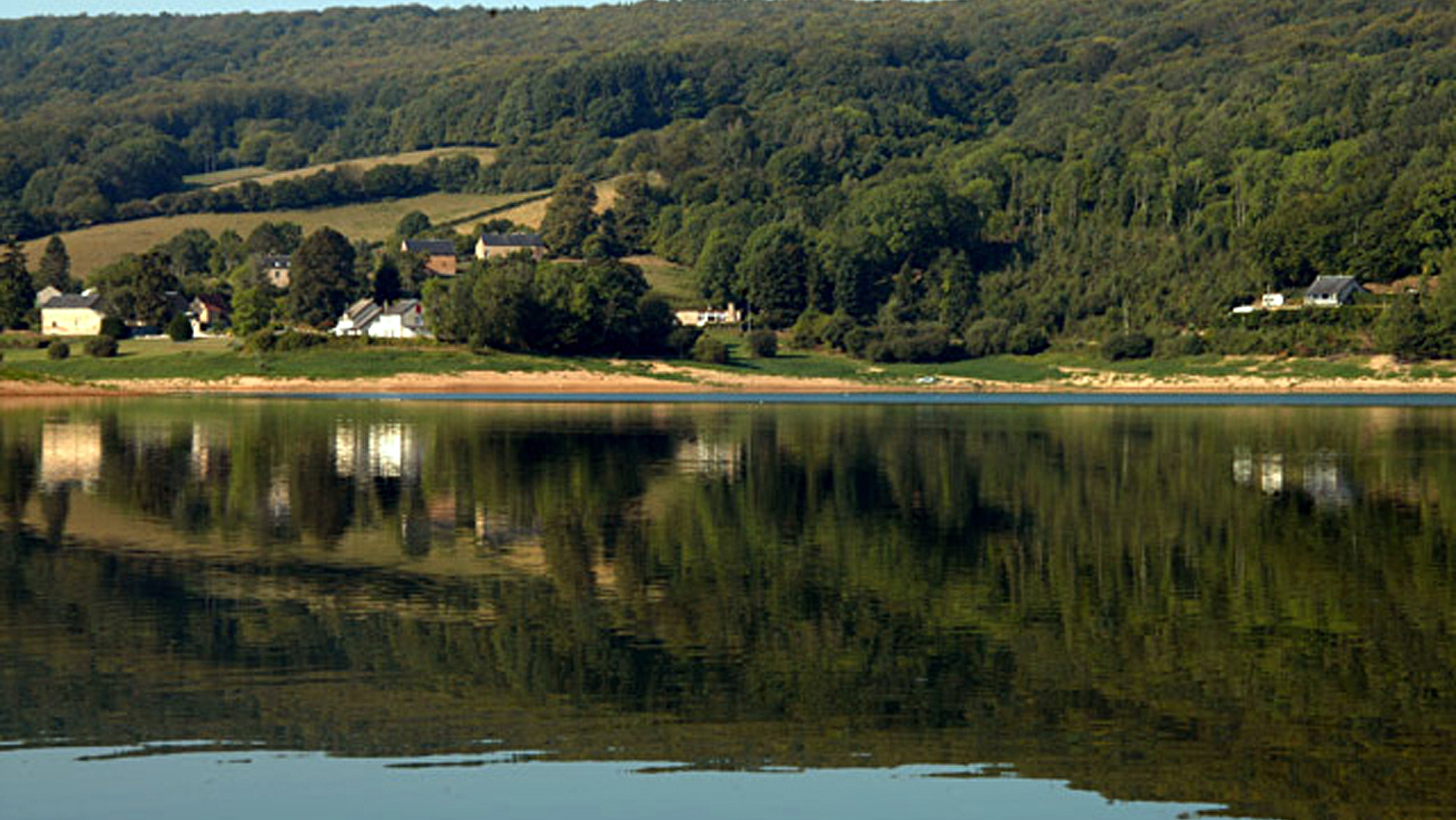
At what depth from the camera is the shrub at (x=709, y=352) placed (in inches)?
5994

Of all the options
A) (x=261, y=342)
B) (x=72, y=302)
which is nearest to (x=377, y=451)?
(x=261, y=342)

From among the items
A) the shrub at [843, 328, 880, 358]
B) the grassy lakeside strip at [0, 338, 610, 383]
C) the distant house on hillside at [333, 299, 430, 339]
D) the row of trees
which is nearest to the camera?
the grassy lakeside strip at [0, 338, 610, 383]

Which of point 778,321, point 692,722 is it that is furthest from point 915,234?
point 692,722

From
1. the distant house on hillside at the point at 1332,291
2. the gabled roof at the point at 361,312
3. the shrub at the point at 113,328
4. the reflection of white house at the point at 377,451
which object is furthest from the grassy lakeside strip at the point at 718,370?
the reflection of white house at the point at 377,451

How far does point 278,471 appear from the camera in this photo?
184ft

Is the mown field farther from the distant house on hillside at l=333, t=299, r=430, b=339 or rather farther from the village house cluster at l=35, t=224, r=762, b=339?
the distant house on hillside at l=333, t=299, r=430, b=339

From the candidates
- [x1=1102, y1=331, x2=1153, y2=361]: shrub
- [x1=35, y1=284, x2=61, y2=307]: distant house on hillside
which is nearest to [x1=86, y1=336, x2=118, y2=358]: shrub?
[x1=35, y1=284, x2=61, y2=307]: distant house on hillside

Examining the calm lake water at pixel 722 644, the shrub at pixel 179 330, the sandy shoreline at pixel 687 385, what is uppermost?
the shrub at pixel 179 330

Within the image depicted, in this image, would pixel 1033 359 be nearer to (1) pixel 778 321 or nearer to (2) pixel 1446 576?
(1) pixel 778 321

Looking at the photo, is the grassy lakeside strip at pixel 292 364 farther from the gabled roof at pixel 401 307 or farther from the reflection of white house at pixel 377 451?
the reflection of white house at pixel 377 451

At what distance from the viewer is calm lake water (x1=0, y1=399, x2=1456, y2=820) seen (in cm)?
1920

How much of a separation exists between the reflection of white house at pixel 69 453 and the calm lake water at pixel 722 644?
75 centimetres

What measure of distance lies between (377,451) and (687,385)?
7944cm

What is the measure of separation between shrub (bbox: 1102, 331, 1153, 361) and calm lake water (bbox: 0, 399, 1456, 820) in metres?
94.4
